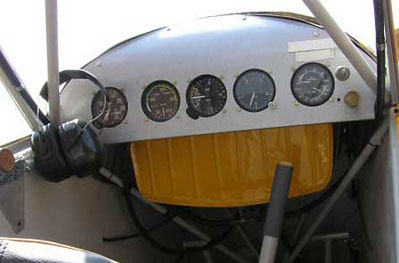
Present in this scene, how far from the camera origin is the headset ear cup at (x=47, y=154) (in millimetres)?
1674

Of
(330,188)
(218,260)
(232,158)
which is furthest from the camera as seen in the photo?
(218,260)

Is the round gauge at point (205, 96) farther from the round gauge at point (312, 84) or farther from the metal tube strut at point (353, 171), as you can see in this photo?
the metal tube strut at point (353, 171)

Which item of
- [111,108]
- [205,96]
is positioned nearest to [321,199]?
[205,96]

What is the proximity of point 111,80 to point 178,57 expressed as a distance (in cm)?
28

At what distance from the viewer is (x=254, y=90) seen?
1.86 metres

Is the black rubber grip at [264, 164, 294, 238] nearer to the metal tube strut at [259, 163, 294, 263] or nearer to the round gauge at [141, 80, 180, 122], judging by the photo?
the metal tube strut at [259, 163, 294, 263]

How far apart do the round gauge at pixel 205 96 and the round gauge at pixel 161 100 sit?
0.19 ft

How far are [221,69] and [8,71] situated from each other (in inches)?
29.4

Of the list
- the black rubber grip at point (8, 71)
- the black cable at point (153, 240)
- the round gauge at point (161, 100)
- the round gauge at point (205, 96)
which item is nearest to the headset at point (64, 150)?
the black rubber grip at point (8, 71)

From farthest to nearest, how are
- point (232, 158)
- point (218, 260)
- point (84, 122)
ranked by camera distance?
point (218, 260) < point (232, 158) < point (84, 122)

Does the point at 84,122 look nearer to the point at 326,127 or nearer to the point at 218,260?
the point at 326,127

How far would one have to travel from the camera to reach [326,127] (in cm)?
204

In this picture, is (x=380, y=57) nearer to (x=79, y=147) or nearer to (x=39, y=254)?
(x=79, y=147)

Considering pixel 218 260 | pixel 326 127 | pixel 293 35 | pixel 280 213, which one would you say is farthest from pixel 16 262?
pixel 218 260
